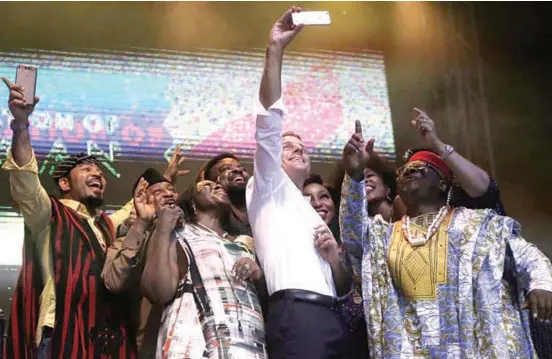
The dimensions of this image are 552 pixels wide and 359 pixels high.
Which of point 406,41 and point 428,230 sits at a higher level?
point 406,41

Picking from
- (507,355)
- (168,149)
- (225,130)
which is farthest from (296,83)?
(507,355)

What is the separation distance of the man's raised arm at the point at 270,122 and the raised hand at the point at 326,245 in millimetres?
199

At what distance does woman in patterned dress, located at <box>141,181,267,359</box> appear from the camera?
1.98 metres

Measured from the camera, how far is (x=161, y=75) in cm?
A: 333

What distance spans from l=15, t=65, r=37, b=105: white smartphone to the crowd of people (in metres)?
0.02

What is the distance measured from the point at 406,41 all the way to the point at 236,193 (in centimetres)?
157

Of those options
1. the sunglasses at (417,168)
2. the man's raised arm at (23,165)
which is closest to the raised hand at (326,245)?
the sunglasses at (417,168)

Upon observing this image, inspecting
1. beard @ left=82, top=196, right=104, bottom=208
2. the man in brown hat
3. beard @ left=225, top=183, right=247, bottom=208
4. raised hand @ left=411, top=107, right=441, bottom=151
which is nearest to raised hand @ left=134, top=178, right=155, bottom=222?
the man in brown hat

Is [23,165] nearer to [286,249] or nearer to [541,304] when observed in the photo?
[286,249]

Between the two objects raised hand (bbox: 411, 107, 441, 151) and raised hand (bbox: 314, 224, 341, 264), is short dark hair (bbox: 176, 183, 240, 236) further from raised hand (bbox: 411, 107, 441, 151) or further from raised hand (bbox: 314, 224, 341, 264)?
raised hand (bbox: 411, 107, 441, 151)

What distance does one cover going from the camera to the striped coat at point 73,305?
2.25 metres

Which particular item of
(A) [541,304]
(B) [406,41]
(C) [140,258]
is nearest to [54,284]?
(C) [140,258]

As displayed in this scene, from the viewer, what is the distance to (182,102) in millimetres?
3303

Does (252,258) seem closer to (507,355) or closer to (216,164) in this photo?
(216,164)
